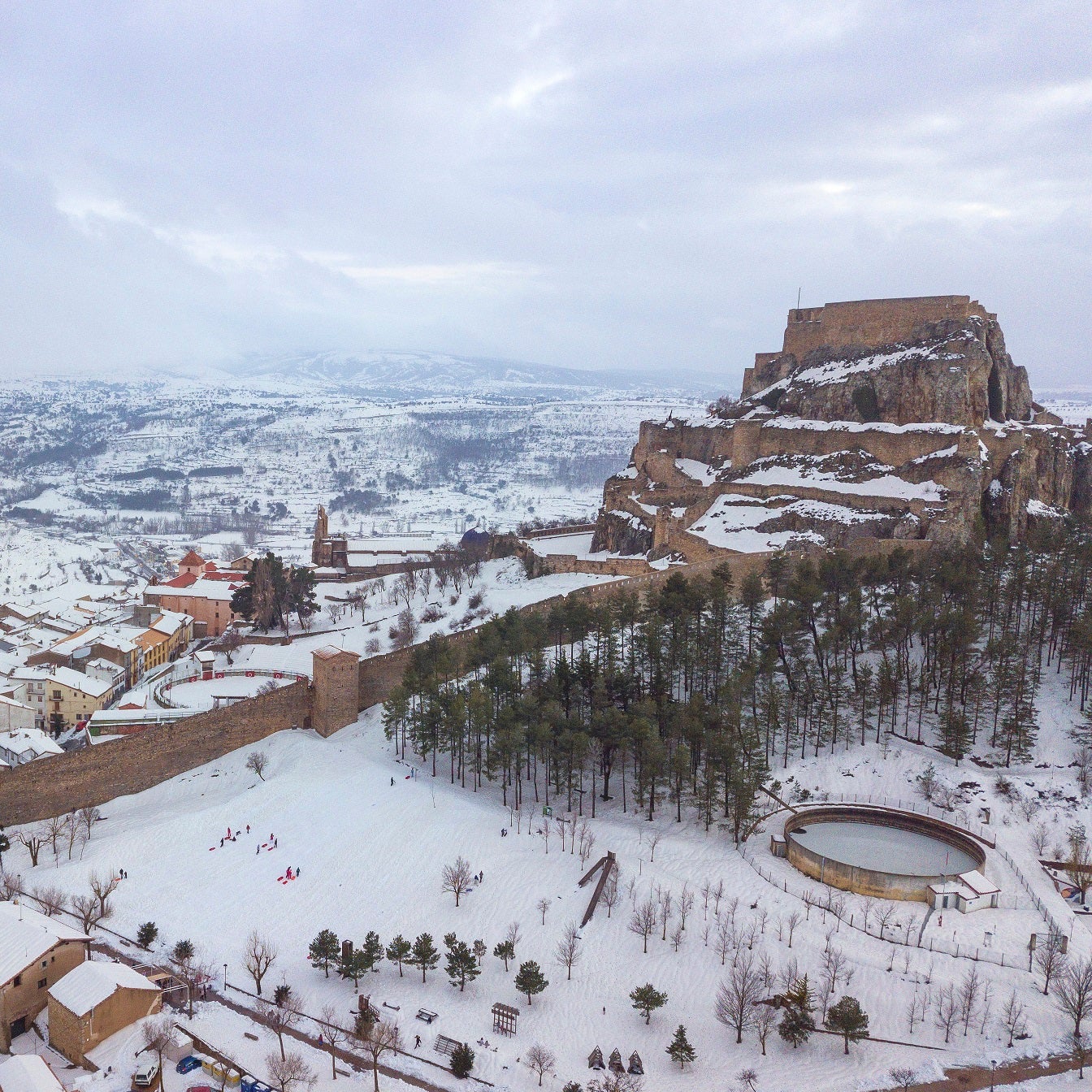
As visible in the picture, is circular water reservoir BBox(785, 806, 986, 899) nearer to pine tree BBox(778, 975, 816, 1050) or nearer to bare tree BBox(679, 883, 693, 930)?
bare tree BBox(679, 883, 693, 930)

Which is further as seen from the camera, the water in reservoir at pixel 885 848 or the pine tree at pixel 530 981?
the water in reservoir at pixel 885 848

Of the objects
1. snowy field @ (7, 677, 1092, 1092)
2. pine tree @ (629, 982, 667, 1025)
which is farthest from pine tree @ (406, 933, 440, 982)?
pine tree @ (629, 982, 667, 1025)

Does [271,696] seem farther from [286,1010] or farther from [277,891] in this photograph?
[286,1010]

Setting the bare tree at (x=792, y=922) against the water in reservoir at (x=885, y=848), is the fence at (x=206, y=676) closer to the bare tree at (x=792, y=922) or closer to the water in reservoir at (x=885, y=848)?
the water in reservoir at (x=885, y=848)

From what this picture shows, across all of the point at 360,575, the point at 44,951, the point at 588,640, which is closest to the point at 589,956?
the point at 44,951

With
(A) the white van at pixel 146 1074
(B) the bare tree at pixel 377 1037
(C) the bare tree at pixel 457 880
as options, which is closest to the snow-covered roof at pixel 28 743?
(C) the bare tree at pixel 457 880

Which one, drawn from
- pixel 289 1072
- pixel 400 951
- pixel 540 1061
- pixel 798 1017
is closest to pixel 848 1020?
pixel 798 1017

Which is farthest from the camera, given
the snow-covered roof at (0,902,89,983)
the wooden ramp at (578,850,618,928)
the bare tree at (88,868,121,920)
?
the bare tree at (88,868,121,920)

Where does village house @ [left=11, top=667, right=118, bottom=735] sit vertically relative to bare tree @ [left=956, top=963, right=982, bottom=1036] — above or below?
below
